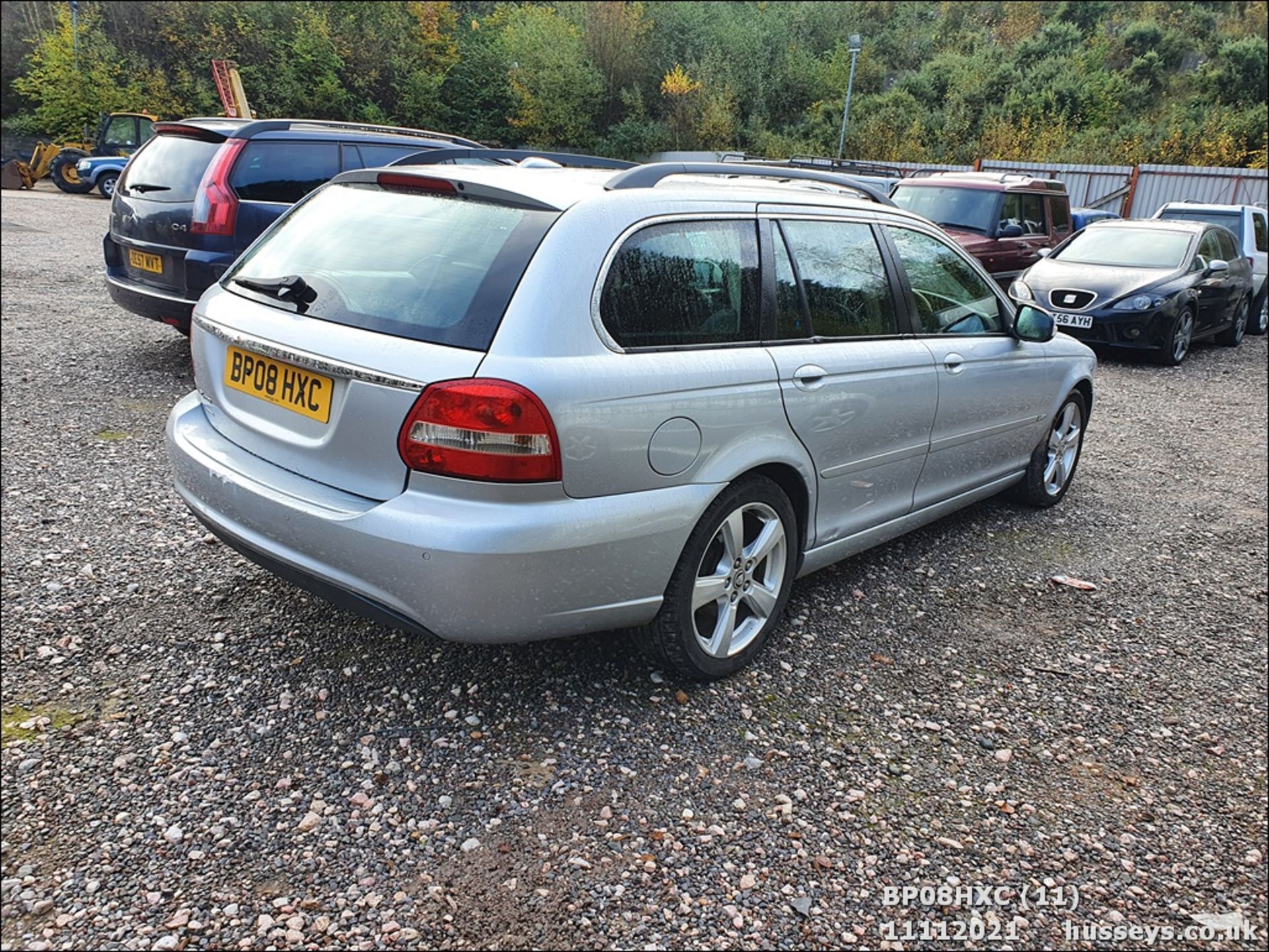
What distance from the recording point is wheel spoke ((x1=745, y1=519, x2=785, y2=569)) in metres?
3.29

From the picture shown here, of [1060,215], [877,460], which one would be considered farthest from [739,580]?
[1060,215]

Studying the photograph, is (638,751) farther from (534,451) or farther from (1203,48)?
(1203,48)

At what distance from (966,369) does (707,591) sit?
1917 mm

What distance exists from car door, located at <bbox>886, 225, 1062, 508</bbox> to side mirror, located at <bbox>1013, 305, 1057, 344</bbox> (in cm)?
6

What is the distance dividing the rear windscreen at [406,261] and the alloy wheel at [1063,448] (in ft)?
12.2

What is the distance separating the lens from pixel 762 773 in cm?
284

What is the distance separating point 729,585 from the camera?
323cm

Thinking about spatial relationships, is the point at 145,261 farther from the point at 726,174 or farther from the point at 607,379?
the point at 607,379

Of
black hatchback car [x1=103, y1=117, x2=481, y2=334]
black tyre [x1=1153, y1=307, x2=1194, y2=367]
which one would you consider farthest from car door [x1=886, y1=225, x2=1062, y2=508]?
black tyre [x1=1153, y1=307, x2=1194, y2=367]

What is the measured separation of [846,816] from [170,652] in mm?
2289

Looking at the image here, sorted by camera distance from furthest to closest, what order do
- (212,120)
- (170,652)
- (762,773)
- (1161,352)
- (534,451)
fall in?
(1161,352)
(212,120)
(170,652)
(762,773)
(534,451)

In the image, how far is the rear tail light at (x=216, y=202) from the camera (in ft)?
20.2

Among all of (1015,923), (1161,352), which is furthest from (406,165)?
(1161,352)

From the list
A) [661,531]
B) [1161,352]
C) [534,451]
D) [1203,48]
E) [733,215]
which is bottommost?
[1161,352]
